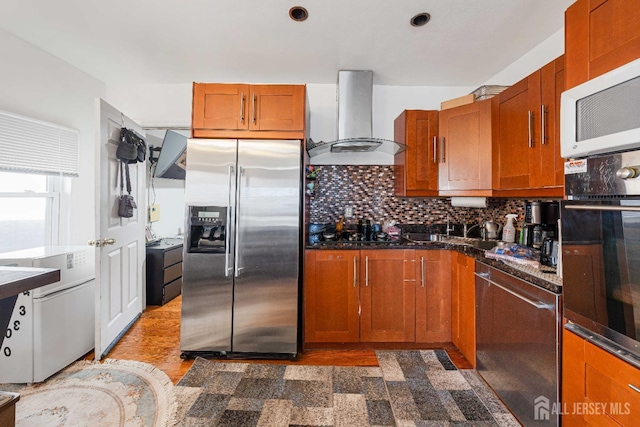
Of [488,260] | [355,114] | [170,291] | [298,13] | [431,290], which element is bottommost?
[170,291]

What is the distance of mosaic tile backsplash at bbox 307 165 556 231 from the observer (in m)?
3.05

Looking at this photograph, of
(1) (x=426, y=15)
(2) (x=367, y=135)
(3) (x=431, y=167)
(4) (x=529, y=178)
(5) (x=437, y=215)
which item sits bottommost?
(5) (x=437, y=215)

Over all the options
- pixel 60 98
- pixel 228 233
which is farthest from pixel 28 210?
pixel 228 233

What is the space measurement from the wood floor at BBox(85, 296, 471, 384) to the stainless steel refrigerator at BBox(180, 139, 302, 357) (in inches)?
5.4

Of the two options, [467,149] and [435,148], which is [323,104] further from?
[467,149]

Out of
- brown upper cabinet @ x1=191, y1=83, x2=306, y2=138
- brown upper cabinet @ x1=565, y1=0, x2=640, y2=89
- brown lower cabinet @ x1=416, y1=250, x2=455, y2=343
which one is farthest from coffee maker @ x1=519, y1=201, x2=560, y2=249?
brown upper cabinet @ x1=191, y1=83, x2=306, y2=138

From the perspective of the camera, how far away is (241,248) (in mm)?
2314

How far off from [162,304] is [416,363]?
2910 mm

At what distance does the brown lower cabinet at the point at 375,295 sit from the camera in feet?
8.06

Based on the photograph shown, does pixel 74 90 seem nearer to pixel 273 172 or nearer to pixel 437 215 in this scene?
pixel 273 172

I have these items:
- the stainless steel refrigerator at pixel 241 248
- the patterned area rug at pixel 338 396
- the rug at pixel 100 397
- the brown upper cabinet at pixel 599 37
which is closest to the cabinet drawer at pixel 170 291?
the rug at pixel 100 397

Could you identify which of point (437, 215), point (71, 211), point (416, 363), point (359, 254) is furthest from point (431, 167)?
point (71, 211)

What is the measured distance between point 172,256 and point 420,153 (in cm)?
315

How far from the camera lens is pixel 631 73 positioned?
0.98 metres
